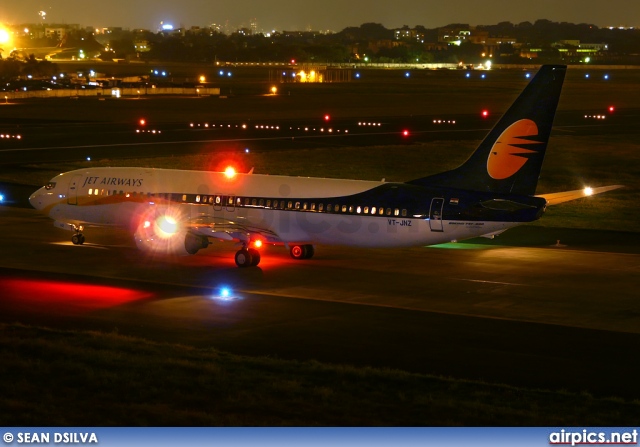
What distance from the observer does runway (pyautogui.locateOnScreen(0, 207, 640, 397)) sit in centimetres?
2756

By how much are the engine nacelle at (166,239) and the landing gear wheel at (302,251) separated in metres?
3.65

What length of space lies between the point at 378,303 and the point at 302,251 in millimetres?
8874

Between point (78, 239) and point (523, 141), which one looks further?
point (78, 239)

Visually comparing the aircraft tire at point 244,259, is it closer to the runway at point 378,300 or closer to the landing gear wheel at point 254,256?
the landing gear wheel at point 254,256

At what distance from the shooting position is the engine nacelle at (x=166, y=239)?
4225cm

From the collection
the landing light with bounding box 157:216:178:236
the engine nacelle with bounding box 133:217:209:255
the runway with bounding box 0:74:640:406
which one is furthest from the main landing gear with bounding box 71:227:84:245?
the landing light with bounding box 157:216:178:236

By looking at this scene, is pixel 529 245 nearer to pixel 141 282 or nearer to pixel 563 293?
pixel 563 293

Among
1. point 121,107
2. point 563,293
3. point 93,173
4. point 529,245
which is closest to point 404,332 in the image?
point 563,293

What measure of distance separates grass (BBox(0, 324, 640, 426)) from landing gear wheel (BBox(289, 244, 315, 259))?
16.0 m

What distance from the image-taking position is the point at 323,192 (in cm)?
4066

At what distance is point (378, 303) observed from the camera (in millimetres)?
34438

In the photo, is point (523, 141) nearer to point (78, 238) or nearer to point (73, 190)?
point (73, 190)

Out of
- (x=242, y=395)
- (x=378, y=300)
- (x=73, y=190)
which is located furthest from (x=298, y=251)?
(x=242, y=395)

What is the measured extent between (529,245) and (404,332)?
17.6 m
